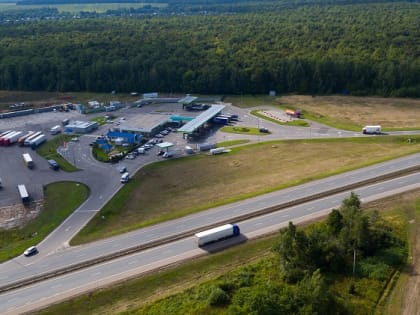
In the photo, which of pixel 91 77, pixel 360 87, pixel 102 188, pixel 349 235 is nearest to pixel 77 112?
pixel 91 77

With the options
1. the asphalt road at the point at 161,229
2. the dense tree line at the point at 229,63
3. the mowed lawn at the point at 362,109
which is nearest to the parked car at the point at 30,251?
the asphalt road at the point at 161,229

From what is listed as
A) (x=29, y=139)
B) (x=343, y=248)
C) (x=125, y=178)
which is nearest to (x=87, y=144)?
(x=29, y=139)

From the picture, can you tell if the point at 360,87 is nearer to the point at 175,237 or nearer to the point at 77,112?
the point at 77,112

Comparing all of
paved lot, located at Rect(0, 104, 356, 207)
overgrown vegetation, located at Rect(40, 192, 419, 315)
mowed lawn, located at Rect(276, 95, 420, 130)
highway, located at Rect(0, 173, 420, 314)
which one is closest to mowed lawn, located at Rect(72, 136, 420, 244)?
paved lot, located at Rect(0, 104, 356, 207)

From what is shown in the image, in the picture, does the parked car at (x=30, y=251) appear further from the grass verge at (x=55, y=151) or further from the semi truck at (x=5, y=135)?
the semi truck at (x=5, y=135)

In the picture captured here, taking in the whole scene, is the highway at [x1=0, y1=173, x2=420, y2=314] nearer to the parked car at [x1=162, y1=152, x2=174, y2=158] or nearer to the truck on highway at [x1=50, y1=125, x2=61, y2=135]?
the parked car at [x1=162, y1=152, x2=174, y2=158]
